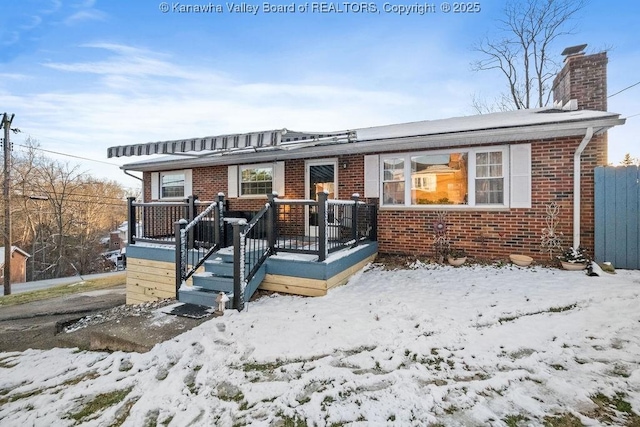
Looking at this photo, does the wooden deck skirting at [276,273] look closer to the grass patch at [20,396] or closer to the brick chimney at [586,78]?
the grass patch at [20,396]

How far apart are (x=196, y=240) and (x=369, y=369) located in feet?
16.0

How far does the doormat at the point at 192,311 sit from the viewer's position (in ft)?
14.4

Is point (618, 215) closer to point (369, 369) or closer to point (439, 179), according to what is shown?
point (439, 179)

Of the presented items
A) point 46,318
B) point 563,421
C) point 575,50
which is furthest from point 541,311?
point 46,318

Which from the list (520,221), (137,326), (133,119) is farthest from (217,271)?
(133,119)

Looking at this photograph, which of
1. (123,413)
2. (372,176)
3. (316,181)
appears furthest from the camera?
(316,181)

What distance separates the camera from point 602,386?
247cm

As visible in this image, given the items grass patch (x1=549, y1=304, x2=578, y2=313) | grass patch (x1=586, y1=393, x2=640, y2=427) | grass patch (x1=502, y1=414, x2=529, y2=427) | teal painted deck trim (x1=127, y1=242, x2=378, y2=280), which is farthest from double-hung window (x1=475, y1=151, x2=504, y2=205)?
grass patch (x1=502, y1=414, x2=529, y2=427)

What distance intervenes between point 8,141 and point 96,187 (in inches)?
789

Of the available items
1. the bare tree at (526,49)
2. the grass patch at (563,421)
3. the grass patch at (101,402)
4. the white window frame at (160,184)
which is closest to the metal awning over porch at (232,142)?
the white window frame at (160,184)

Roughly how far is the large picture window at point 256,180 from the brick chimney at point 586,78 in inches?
334

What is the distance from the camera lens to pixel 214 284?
16.5 feet

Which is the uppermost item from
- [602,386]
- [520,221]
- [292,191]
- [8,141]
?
[8,141]

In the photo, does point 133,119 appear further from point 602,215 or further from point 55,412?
point 602,215
